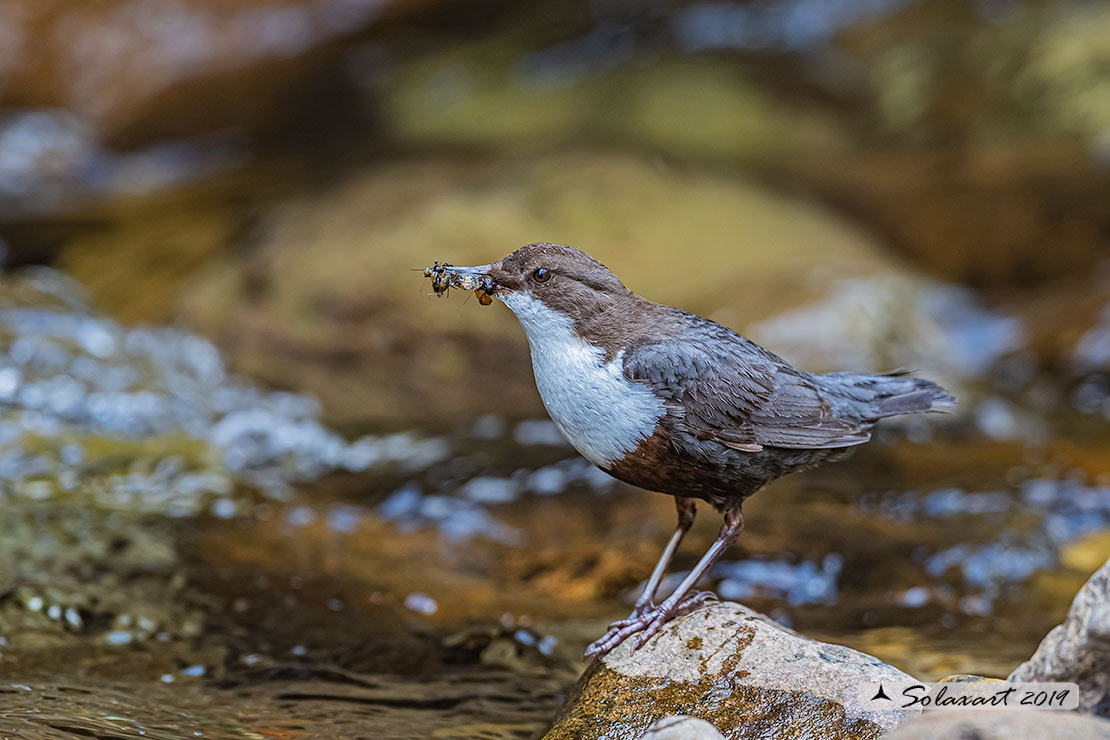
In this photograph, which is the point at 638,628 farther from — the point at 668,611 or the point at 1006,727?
the point at 1006,727

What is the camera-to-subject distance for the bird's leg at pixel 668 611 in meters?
3.06

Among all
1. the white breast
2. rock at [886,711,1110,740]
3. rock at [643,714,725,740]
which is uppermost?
the white breast

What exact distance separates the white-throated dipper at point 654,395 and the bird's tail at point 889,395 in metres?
0.20

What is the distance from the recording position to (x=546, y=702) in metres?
3.64

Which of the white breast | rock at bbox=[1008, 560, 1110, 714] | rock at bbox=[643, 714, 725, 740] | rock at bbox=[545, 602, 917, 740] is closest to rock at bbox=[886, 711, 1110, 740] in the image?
rock at bbox=[1008, 560, 1110, 714]

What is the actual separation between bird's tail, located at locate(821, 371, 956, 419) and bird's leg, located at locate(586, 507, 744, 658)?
587 mm

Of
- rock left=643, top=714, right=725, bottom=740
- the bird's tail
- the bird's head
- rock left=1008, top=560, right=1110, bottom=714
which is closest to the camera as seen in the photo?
rock left=1008, top=560, right=1110, bottom=714

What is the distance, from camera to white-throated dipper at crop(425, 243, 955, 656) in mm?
3027

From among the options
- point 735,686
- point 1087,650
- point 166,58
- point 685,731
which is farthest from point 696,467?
point 166,58

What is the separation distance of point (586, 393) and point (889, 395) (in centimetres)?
111

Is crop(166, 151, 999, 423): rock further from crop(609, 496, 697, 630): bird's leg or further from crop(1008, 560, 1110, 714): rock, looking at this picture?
crop(1008, 560, 1110, 714): rock

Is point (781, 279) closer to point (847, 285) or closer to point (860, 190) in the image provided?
point (847, 285)

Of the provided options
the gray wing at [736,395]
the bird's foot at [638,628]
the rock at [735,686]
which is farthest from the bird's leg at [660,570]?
the gray wing at [736,395]

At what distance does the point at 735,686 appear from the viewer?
2.82m
